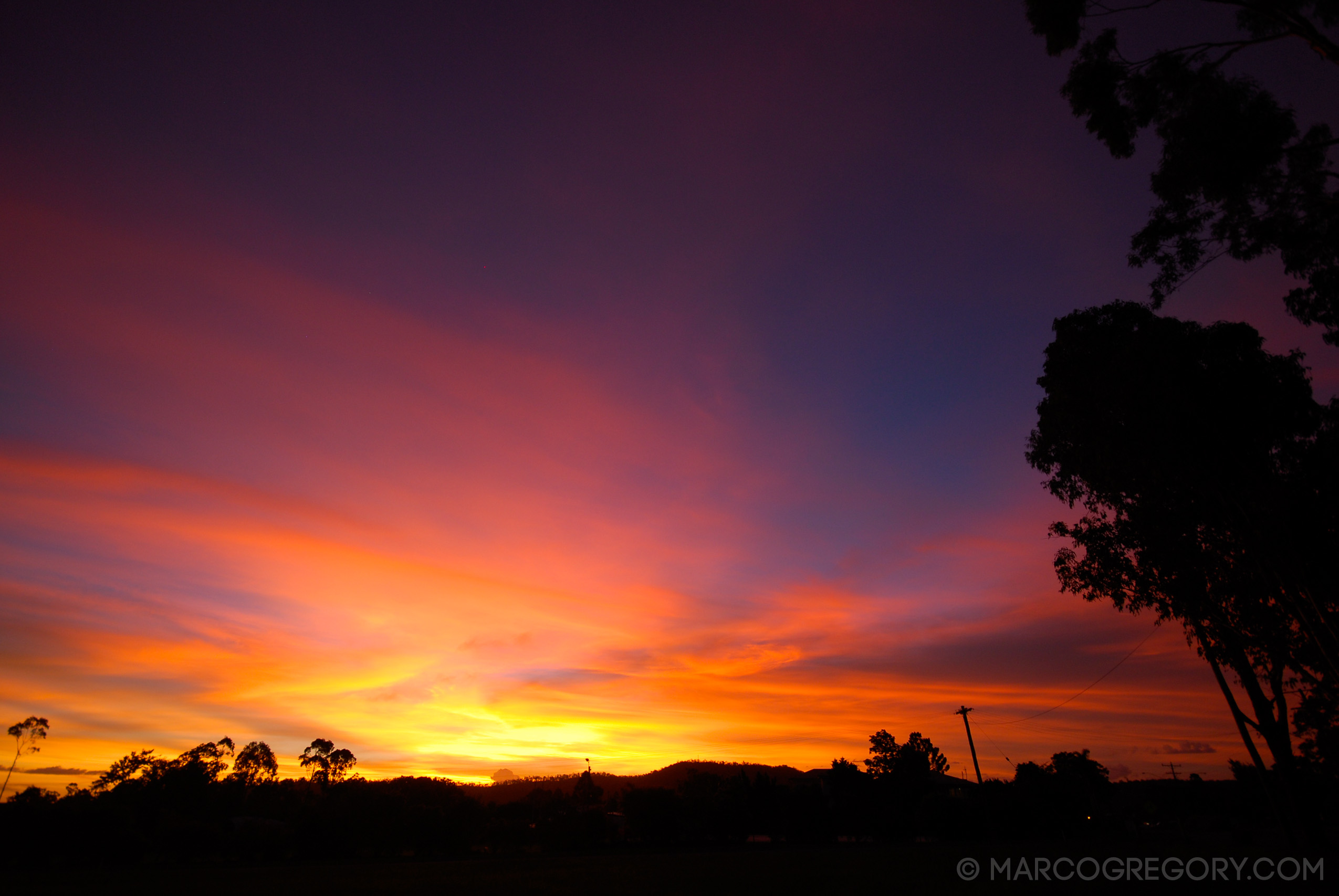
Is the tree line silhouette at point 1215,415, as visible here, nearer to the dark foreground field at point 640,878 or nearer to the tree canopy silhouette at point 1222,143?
the tree canopy silhouette at point 1222,143

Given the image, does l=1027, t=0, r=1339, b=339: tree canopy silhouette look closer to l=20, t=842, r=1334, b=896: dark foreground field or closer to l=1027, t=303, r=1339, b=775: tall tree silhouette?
l=1027, t=303, r=1339, b=775: tall tree silhouette

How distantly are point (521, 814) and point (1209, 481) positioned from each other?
180 ft

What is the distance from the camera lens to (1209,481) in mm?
19125

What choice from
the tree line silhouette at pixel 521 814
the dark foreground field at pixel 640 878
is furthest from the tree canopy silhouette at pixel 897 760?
the dark foreground field at pixel 640 878

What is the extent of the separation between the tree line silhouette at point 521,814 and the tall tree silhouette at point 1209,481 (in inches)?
1415

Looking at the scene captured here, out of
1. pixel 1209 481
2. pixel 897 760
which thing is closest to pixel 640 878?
pixel 1209 481

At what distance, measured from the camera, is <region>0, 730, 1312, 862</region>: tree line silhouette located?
42.0 m

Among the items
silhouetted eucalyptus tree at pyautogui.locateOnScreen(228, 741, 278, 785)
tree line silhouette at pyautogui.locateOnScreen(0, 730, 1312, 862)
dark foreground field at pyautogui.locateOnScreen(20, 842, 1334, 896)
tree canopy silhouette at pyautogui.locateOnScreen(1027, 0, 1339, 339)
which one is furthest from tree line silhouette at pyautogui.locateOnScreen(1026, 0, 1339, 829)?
silhouetted eucalyptus tree at pyautogui.locateOnScreen(228, 741, 278, 785)

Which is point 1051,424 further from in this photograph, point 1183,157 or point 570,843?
point 570,843

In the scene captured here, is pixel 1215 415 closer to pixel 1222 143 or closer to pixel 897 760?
pixel 1222 143

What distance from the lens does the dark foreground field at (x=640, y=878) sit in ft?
65.4

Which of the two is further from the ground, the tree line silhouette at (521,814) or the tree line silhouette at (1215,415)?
the tree line silhouette at (1215,415)

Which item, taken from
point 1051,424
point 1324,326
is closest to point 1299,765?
point 1051,424

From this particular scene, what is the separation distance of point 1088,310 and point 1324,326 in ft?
28.1
